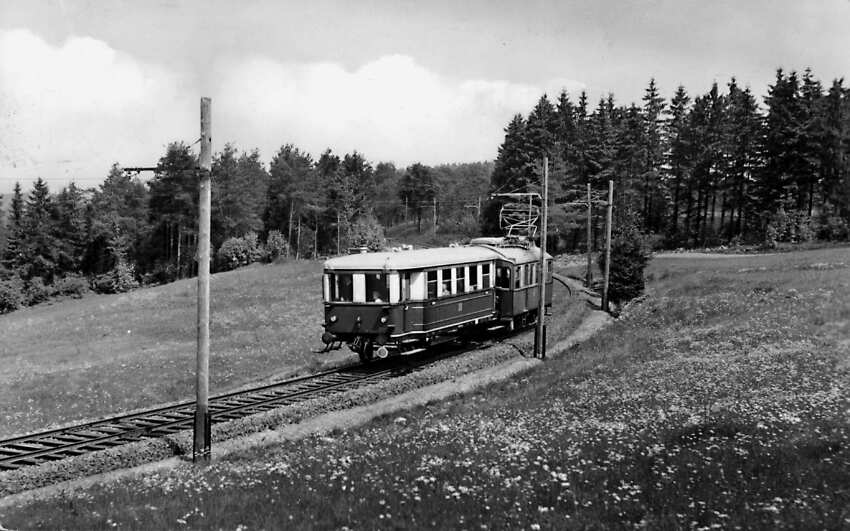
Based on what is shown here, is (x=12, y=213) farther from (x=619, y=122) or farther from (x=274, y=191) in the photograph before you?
(x=619, y=122)

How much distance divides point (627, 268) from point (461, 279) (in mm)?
19913

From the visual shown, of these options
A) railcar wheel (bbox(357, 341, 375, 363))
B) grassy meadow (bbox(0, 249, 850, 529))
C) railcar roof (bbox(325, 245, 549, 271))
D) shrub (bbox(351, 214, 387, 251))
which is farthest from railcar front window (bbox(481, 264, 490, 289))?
shrub (bbox(351, 214, 387, 251))

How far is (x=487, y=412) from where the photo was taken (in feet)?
59.1

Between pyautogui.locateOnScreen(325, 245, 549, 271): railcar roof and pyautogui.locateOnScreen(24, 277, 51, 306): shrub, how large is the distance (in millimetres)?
74848

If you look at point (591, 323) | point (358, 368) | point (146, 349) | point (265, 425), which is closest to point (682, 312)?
point (591, 323)

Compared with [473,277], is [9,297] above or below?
below

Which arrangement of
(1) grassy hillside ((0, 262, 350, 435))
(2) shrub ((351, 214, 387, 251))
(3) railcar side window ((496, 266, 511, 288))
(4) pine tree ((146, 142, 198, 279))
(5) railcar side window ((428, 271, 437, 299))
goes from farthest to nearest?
1. (4) pine tree ((146, 142, 198, 279))
2. (2) shrub ((351, 214, 387, 251))
3. (3) railcar side window ((496, 266, 511, 288))
4. (1) grassy hillside ((0, 262, 350, 435))
5. (5) railcar side window ((428, 271, 437, 299))

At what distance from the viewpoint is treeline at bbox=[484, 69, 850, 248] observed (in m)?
60.9

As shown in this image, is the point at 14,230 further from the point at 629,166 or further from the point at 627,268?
the point at 627,268

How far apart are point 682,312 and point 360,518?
26.1 metres

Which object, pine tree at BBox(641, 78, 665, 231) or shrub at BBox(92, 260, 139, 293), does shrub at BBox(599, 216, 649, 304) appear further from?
shrub at BBox(92, 260, 139, 293)

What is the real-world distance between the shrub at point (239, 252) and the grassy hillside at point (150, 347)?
660 inches

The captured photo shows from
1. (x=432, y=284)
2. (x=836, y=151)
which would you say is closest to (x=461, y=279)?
(x=432, y=284)

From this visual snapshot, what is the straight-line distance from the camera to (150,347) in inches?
1565
